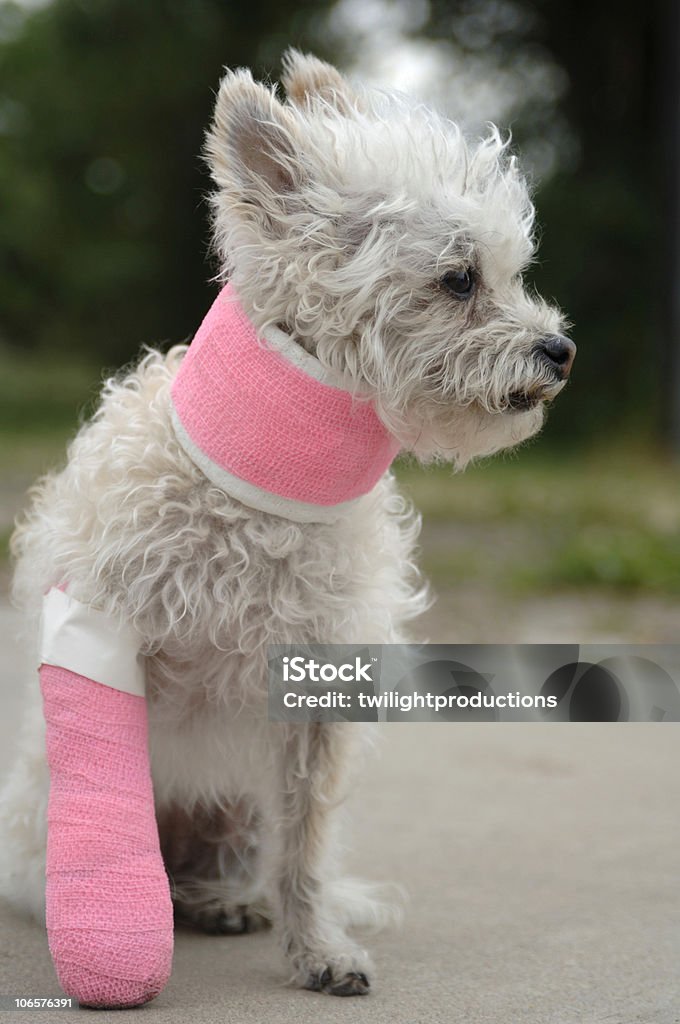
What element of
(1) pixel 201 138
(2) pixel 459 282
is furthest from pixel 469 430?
(1) pixel 201 138

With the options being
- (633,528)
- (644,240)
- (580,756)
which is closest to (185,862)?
(580,756)

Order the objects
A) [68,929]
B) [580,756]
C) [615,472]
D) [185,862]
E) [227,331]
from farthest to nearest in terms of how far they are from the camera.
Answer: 1. [615,472]
2. [580,756]
3. [185,862]
4. [227,331]
5. [68,929]

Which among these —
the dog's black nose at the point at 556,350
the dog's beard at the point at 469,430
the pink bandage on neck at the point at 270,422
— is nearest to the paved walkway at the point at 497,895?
the pink bandage on neck at the point at 270,422

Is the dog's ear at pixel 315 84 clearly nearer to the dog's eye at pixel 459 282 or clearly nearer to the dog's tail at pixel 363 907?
the dog's eye at pixel 459 282

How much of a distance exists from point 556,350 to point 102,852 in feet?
3.90

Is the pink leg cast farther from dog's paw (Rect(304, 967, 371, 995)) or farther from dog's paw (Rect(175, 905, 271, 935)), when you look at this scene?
dog's paw (Rect(175, 905, 271, 935))

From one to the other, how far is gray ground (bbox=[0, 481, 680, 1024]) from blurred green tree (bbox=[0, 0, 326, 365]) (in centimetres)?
1353

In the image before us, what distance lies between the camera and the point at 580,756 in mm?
4250

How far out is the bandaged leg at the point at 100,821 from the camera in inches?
87.1

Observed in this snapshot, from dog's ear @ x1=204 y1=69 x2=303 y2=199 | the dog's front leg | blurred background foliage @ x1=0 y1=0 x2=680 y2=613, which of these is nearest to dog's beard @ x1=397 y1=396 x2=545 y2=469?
dog's ear @ x1=204 y1=69 x2=303 y2=199

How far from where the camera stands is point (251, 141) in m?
2.38

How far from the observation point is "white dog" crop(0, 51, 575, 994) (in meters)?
2.32

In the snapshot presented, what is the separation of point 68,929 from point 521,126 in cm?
1462

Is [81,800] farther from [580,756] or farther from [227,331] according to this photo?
[580,756]
